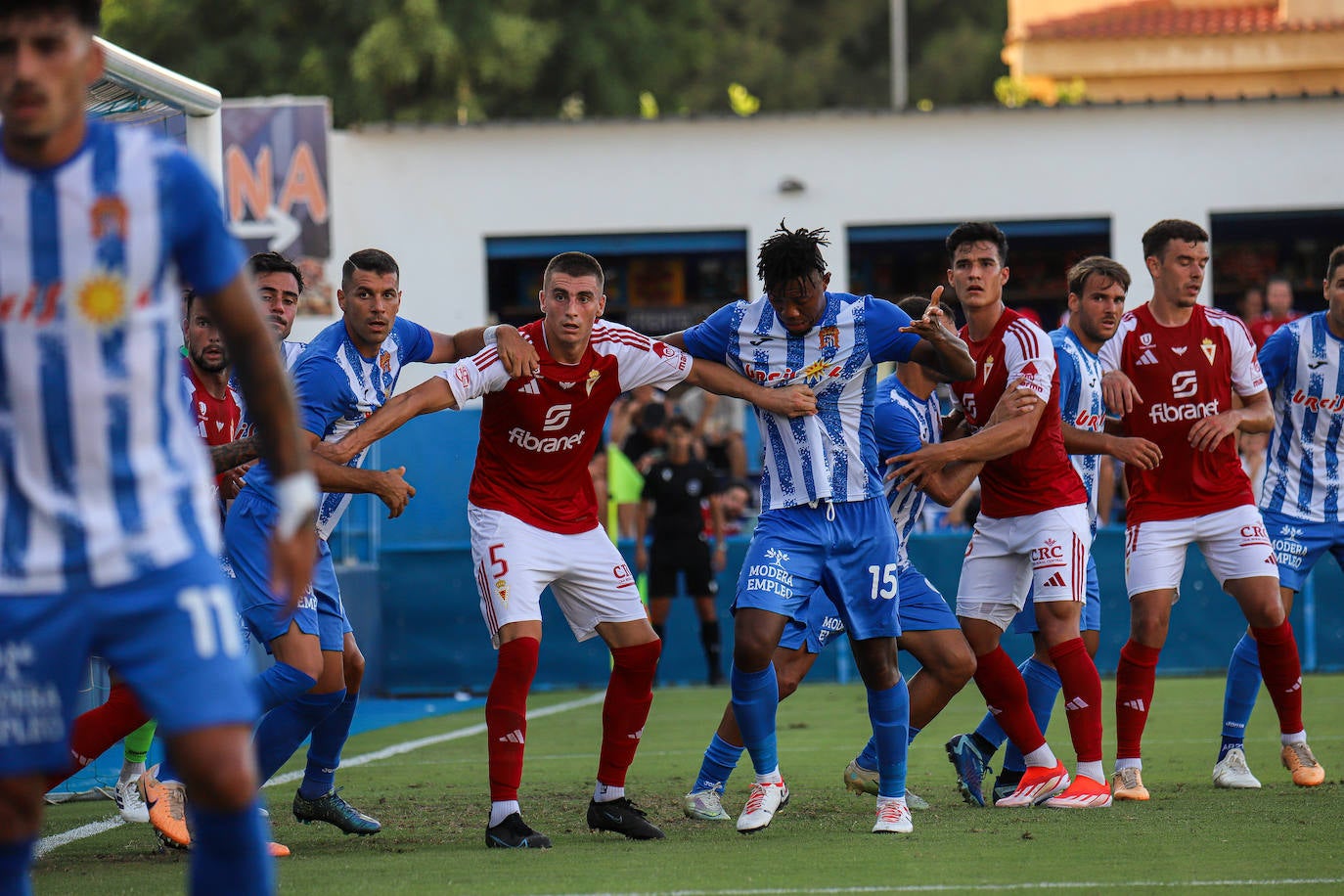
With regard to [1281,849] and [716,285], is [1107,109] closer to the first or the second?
[716,285]

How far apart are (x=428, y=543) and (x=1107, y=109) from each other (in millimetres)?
10708

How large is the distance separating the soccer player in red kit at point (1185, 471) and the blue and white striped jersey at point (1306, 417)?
68 cm

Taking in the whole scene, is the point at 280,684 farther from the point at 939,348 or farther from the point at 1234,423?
the point at 1234,423

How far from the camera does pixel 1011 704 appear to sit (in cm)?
760

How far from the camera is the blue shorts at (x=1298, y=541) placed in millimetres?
8688

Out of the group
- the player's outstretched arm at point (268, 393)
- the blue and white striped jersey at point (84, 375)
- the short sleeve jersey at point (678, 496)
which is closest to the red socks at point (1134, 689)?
the player's outstretched arm at point (268, 393)

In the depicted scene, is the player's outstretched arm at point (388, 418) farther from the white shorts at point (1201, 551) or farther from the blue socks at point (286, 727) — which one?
the white shorts at point (1201, 551)

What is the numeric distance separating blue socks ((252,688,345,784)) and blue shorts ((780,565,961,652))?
2.05m

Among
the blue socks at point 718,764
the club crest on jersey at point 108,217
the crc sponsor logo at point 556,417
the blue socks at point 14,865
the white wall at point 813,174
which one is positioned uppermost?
the white wall at point 813,174

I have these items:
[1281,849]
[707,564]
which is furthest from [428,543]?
[1281,849]

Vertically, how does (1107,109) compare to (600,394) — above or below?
above

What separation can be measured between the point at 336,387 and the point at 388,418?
61 cm

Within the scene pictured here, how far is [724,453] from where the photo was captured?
17.6m

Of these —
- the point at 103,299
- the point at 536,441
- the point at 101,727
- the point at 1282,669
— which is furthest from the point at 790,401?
the point at 103,299
